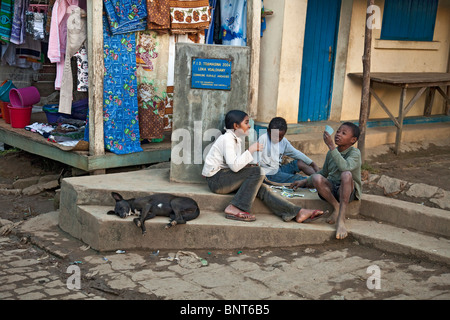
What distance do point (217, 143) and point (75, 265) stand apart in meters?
1.82

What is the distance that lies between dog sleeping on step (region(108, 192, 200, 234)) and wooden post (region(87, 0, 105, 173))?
5.12ft

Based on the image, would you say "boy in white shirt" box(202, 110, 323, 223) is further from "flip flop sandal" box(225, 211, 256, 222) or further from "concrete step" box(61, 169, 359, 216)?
"concrete step" box(61, 169, 359, 216)

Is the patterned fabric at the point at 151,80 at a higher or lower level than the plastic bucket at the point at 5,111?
higher

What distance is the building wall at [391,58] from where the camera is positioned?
358 inches

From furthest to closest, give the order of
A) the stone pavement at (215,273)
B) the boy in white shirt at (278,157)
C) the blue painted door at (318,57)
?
the blue painted door at (318,57) < the boy in white shirt at (278,157) < the stone pavement at (215,273)

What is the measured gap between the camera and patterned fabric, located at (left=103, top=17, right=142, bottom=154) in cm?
689

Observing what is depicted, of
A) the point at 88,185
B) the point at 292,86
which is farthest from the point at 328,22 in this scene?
the point at 88,185

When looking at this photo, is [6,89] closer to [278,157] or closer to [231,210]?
[278,157]

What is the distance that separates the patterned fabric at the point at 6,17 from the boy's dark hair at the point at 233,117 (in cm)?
381

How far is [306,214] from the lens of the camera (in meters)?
5.56

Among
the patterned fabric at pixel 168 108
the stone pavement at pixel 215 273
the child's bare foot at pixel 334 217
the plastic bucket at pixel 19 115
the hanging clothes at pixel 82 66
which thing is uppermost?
the hanging clothes at pixel 82 66

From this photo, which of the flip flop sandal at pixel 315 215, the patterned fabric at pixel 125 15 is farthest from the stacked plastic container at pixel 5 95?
the flip flop sandal at pixel 315 215

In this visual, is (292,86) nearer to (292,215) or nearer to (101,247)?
(292,215)

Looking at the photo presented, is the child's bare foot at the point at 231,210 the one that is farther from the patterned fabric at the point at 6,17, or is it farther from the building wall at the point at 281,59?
the patterned fabric at the point at 6,17
